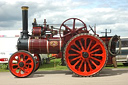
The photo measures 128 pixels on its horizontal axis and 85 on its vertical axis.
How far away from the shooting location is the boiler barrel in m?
9.95

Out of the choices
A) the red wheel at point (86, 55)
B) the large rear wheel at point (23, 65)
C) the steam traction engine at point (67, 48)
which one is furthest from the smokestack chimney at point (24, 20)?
the red wheel at point (86, 55)

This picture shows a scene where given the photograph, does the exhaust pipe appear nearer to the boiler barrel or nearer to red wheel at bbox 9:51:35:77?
the boiler barrel

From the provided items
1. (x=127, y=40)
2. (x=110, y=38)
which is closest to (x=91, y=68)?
(x=110, y=38)

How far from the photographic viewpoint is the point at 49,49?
1005 centimetres

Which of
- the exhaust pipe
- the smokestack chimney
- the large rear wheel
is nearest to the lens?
the large rear wheel

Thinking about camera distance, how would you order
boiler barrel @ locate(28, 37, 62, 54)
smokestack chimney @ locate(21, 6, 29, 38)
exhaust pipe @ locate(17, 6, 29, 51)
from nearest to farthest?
boiler barrel @ locate(28, 37, 62, 54)
exhaust pipe @ locate(17, 6, 29, 51)
smokestack chimney @ locate(21, 6, 29, 38)

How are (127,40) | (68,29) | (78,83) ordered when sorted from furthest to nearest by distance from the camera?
(127,40) → (68,29) → (78,83)

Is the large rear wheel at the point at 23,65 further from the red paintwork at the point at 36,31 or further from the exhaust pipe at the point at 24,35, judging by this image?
the red paintwork at the point at 36,31

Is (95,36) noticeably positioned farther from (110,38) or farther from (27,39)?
(27,39)

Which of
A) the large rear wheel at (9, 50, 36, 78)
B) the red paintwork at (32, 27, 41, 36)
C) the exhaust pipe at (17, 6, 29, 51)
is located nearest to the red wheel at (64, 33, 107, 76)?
the large rear wheel at (9, 50, 36, 78)

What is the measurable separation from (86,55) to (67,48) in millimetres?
798

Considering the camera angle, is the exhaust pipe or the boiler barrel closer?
the boiler barrel

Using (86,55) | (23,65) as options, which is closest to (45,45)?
(23,65)

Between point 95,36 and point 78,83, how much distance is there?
7.65 feet
